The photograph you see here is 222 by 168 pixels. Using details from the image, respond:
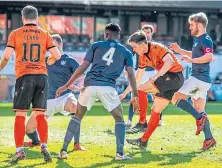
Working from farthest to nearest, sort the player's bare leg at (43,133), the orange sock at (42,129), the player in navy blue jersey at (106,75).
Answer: the player in navy blue jersey at (106,75)
the orange sock at (42,129)
the player's bare leg at (43,133)

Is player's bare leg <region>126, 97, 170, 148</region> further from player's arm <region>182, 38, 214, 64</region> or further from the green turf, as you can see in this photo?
player's arm <region>182, 38, 214, 64</region>

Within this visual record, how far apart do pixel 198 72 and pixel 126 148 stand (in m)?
1.67

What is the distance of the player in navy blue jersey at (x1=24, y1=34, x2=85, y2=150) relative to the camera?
1088 cm

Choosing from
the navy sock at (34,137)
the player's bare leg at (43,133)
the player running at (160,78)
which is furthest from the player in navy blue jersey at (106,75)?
the navy sock at (34,137)

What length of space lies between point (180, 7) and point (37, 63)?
18.7m

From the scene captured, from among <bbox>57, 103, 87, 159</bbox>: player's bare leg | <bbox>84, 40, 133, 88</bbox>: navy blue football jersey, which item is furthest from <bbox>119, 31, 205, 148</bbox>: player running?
<bbox>57, 103, 87, 159</bbox>: player's bare leg

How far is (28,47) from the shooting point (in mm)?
9258

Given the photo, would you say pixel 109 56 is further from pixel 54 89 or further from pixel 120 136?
pixel 54 89

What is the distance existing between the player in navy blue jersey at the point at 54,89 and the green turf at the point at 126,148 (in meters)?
0.37

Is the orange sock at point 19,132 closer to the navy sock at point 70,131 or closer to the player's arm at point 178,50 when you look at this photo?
the navy sock at point 70,131

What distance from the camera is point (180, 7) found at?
27469mm

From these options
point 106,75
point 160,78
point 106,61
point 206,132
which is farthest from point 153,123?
point 106,61

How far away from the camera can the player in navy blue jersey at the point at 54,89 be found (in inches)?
428

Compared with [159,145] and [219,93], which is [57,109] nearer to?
[159,145]
